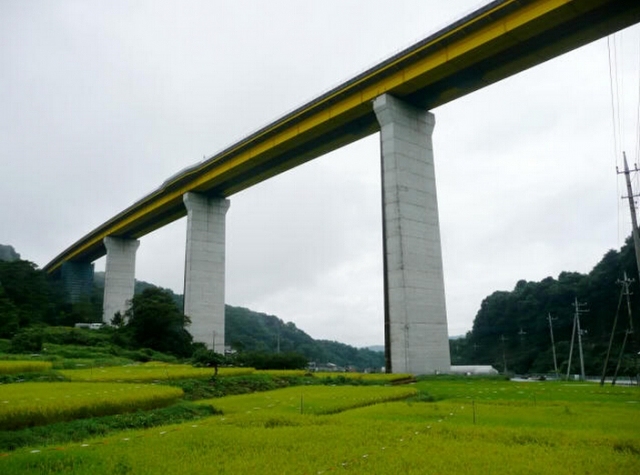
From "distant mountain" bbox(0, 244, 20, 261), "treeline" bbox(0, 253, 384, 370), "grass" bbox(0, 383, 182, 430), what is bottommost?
"grass" bbox(0, 383, 182, 430)

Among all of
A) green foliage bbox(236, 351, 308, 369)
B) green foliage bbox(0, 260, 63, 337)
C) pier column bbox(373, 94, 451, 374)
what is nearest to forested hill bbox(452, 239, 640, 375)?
pier column bbox(373, 94, 451, 374)

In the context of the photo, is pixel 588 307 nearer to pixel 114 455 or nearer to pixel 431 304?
pixel 431 304

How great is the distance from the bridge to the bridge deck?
63 mm

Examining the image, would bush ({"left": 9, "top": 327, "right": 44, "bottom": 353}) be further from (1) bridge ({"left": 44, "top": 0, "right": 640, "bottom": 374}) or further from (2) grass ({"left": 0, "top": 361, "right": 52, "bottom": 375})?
(1) bridge ({"left": 44, "top": 0, "right": 640, "bottom": 374})

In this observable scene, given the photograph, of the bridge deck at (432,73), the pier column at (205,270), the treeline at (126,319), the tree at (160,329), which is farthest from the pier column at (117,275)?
the bridge deck at (432,73)

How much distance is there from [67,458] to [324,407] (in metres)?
8.36

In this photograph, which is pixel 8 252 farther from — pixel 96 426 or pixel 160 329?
pixel 96 426

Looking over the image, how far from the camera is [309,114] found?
4088 centimetres

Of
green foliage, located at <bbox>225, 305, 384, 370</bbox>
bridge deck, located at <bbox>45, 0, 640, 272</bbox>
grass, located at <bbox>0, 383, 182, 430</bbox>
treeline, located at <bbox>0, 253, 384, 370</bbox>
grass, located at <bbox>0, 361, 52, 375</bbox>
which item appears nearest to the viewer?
grass, located at <bbox>0, 383, 182, 430</bbox>

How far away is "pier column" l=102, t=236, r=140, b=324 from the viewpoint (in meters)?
74.2

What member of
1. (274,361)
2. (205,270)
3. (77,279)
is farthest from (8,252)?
(274,361)

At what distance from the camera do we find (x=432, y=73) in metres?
33.1

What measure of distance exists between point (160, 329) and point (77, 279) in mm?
53323

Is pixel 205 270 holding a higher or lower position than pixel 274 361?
higher
